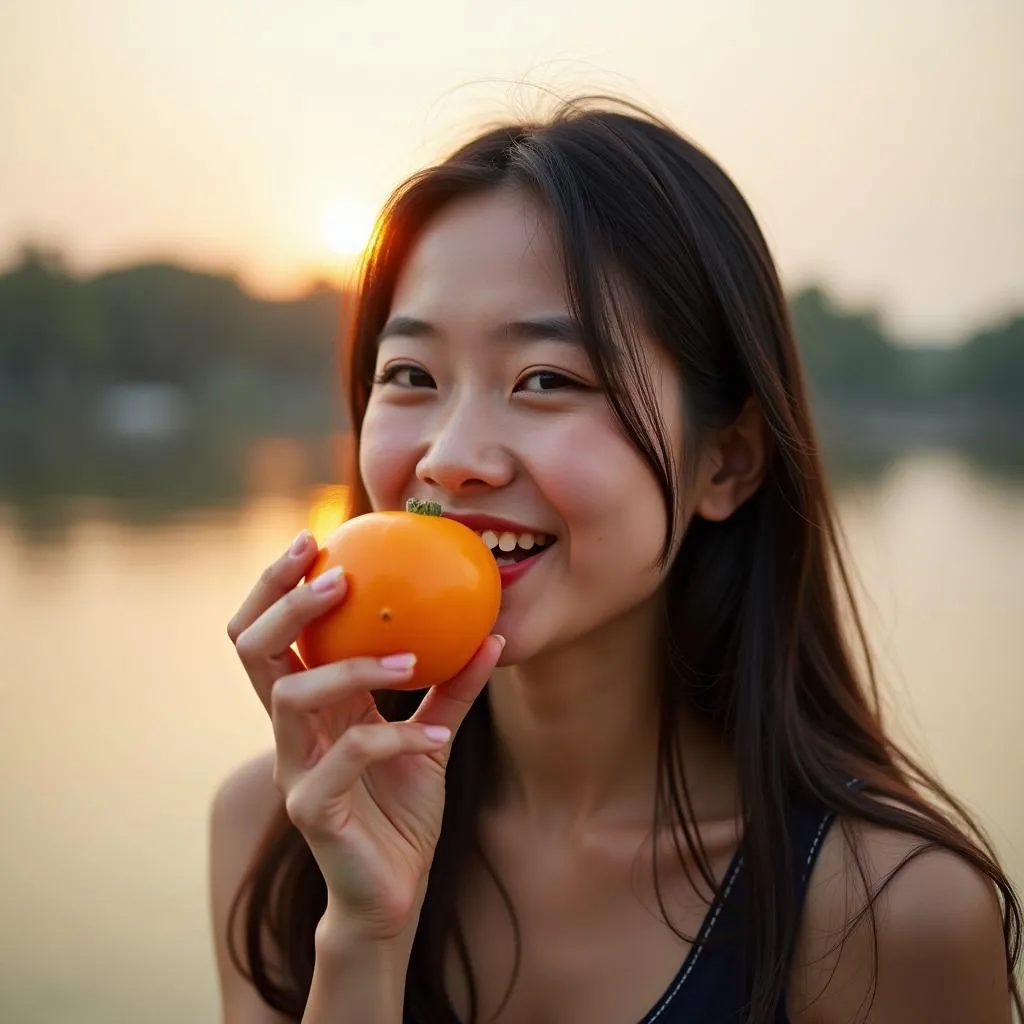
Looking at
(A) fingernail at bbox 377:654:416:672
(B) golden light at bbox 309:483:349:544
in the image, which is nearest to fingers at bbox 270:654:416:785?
(A) fingernail at bbox 377:654:416:672

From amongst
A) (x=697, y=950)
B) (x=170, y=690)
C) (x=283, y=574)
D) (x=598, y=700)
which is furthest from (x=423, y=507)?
(x=170, y=690)

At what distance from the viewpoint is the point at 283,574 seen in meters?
1.33

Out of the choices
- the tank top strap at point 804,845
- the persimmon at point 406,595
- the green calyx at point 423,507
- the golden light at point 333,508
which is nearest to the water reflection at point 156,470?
the golden light at point 333,508

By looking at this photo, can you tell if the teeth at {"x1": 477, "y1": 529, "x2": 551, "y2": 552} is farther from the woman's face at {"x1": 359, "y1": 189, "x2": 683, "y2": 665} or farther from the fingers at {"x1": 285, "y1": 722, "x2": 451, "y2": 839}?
the fingers at {"x1": 285, "y1": 722, "x2": 451, "y2": 839}

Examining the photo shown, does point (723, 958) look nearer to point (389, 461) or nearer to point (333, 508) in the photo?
point (389, 461)

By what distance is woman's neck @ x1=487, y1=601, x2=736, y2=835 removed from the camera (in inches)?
73.4

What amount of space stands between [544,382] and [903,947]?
1.01m

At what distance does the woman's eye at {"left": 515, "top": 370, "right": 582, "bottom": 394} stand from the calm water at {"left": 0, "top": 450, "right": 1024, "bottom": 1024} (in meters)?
1.23

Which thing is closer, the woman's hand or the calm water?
the woman's hand

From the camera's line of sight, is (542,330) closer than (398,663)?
No

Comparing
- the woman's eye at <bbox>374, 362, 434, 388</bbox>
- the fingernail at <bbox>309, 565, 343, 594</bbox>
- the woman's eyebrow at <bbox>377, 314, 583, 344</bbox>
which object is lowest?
the fingernail at <bbox>309, 565, 343, 594</bbox>

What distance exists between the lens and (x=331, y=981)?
1.48 m

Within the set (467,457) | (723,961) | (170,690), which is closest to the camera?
(467,457)

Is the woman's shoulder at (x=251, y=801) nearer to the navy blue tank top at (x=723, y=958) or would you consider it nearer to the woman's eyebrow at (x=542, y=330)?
the navy blue tank top at (x=723, y=958)
